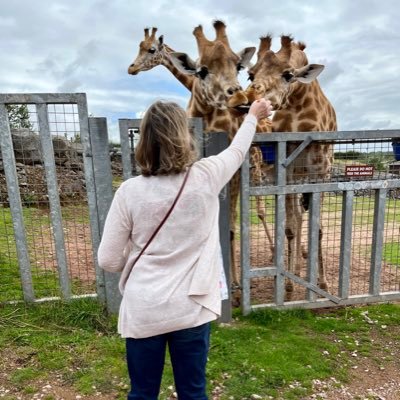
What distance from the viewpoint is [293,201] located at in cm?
501

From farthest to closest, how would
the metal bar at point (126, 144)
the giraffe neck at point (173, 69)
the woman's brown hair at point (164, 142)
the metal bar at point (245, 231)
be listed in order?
the giraffe neck at point (173, 69), the metal bar at point (245, 231), the metal bar at point (126, 144), the woman's brown hair at point (164, 142)

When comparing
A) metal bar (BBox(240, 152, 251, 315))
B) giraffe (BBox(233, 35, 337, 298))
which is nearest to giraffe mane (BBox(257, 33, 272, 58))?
giraffe (BBox(233, 35, 337, 298))

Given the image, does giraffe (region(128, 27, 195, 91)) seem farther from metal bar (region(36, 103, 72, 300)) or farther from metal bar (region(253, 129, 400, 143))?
metal bar (region(253, 129, 400, 143))

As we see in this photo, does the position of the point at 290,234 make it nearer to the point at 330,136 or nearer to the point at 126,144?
the point at 330,136

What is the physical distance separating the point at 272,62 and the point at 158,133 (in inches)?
129

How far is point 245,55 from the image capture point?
510 cm

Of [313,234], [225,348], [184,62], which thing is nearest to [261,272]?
[313,234]

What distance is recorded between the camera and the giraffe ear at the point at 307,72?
4840 mm

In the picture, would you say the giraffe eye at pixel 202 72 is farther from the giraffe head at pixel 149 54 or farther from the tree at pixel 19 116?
the giraffe head at pixel 149 54

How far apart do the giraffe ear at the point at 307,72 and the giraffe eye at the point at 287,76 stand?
0.09 meters

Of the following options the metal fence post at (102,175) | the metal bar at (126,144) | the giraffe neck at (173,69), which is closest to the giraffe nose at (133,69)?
the giraffe neck at (173,69)

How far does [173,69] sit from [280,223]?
14.8 feet

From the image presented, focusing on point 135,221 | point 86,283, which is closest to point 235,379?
point 135,221

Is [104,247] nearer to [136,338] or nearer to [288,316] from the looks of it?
[136,338]
